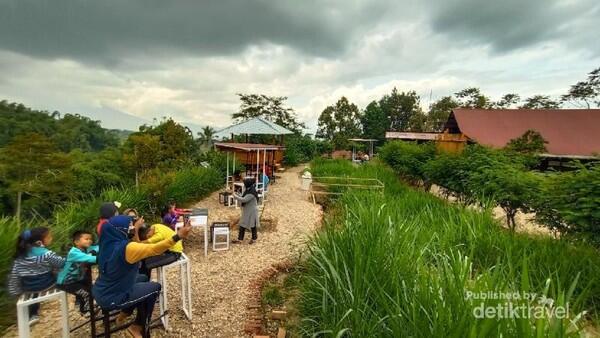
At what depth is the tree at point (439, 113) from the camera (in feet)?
109

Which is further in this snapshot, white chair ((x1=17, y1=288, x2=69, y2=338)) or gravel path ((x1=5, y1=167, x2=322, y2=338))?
gravel path ((x1=5, y1=167, x2=322, y2=338))

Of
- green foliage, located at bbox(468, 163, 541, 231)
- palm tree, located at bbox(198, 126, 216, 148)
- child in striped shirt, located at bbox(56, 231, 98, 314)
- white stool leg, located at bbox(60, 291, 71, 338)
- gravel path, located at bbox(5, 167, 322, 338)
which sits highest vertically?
palm tree, located at bbox(198, 126, 216, 148)

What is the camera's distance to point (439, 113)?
1330 inches

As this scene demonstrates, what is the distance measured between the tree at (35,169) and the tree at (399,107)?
1712 inches

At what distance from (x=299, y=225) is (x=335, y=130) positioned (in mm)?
31218

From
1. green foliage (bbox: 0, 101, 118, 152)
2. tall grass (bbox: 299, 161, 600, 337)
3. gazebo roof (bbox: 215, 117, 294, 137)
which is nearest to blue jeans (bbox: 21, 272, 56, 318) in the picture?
tall grass (bbox: 299, 161, 600, 337)

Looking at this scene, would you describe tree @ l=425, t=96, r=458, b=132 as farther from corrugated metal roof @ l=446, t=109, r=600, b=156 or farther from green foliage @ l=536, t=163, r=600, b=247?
green foliage @ l=536, t=163, r=600, b=247

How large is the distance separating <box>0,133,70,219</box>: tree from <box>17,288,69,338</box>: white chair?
37.6 feet

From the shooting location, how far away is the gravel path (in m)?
3.04

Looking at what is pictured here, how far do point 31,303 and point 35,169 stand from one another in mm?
13453

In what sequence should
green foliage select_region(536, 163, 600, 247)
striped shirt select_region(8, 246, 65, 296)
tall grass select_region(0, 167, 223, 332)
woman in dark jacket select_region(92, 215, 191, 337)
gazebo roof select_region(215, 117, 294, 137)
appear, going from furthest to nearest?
gazebo roof select_region(215, 117, 294, 137) → green foliage select_region(536, 163, 600, 247) → tall grass select_region(0, 167, 223, 332) → striped shirt select_region(8, 246, 65, 296) → woman in dark jacket select_region(92, 215, 191, 337)

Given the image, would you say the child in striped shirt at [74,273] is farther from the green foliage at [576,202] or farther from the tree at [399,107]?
the tree at [399,107]

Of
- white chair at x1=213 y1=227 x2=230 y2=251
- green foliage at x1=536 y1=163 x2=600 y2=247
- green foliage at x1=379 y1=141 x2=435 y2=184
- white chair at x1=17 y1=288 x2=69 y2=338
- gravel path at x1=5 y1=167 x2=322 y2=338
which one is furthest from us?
green foliage at x1=379 y1=141 x2=435 y2=184

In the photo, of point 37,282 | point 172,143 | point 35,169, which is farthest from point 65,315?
point 35,169
